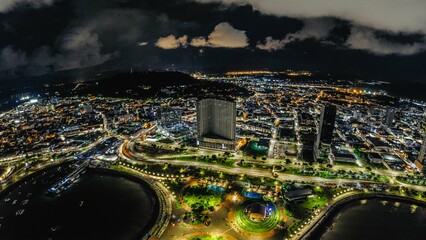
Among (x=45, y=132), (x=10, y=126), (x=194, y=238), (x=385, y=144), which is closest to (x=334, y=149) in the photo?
(x=385, y=144)

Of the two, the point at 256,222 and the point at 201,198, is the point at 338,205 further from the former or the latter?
the point at 201,198

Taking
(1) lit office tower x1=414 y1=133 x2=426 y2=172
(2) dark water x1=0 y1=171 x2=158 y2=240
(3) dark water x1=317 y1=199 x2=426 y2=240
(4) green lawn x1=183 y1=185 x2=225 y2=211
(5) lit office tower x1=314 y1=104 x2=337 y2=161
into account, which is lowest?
(2) dark water x1=0 y1=171 x2=158 y2=240

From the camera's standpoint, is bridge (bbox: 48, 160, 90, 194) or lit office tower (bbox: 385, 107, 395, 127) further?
lit office tower (bbox: 385, 107, 395, 127)

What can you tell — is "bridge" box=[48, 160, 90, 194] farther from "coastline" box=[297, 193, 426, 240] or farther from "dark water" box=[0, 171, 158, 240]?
"coastline" box=[297, 193, 426, 240]

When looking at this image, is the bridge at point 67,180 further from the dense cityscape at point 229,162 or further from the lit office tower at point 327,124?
the lit office tower at point 327,124

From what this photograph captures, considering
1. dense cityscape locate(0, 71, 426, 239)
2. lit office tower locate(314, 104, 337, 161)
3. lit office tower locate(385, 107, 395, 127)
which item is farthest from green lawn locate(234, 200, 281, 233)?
lit office tower locate(385, 107, 395, 127)

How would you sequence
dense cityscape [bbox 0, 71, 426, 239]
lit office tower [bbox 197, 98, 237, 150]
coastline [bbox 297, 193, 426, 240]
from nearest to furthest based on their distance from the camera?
coastline [bbox 297, 193, 426, 240]
dense cityscape [bbox 0, 71, 426, 239]
lit office tower [bbox 197, 98, 237, 150]

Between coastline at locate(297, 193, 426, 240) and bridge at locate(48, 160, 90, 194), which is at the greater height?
coastline at locate(297, 193, 426, 240)

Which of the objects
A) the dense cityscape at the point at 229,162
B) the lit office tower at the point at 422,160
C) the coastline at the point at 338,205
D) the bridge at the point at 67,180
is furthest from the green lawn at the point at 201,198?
the lit office tower at the point at 422,160
